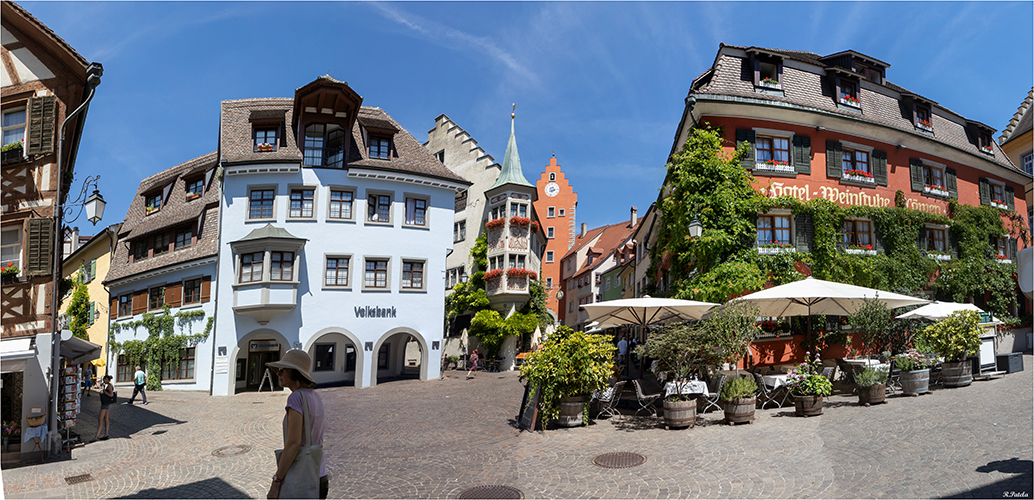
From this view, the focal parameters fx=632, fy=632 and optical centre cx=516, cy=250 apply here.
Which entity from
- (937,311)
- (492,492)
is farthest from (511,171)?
(492,492)

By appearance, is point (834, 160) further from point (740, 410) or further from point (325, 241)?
point (325, 241)

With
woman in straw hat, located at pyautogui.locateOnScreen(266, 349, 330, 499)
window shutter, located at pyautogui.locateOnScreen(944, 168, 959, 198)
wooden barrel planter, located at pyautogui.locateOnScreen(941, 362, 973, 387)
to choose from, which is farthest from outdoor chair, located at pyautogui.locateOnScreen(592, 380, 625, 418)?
window shutter, located at pyautogui.locateOnScreen(944, 168, 959, 198)

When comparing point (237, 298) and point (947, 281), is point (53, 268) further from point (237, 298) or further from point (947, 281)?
point (947, 281)

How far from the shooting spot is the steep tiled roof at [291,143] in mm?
27031

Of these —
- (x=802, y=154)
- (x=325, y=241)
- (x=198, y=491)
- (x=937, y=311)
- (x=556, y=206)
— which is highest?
(x=556, y=206)

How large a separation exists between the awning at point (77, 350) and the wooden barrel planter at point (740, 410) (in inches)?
585

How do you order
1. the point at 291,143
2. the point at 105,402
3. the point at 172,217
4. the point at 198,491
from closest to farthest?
Result: 1. the point at 198,491
2. the point at 105,402
3. the point at 291,143
4. the point at 172,217

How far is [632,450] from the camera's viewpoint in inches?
380

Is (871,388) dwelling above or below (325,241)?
below

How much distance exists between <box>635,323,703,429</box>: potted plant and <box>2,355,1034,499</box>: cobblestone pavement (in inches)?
15.1

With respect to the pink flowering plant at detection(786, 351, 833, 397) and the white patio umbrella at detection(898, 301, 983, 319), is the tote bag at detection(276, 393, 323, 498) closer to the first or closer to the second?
the pink flowering plant at detection(786, 351, 833, 397)

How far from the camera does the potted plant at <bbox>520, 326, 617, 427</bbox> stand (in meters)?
11.8

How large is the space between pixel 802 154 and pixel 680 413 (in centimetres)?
1375

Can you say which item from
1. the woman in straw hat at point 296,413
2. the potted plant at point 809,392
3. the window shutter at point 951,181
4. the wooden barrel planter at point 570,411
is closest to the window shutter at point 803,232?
the window shutter at point 951,181
